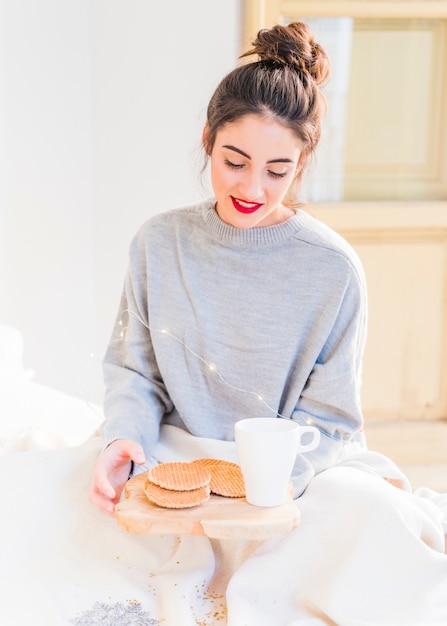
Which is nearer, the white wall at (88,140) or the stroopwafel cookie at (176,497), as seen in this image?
the stroopwafel cookie at (176,497)

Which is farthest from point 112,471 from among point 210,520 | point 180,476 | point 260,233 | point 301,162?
point 301,162

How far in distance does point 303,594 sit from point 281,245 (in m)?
0.59

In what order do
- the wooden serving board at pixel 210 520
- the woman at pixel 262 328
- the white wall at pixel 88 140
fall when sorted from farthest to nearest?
the white wall at pixel 88 140 < the woman at pixel 262 328 < the wooden serving board at pixel 210 520

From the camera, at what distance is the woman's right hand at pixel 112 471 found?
1364 mm

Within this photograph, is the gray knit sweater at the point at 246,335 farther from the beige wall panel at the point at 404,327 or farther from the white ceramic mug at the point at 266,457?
the beige wall panel at the point at 404,327


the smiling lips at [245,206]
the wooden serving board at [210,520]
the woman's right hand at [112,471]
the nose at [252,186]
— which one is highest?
the nose at [252,186]

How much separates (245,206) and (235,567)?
0.57m

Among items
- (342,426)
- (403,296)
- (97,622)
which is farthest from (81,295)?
(97,622)

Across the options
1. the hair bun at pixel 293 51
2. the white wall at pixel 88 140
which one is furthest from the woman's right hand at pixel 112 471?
the white wall at pixel 88 140

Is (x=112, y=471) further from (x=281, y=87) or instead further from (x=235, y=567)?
(x=281, y=87)

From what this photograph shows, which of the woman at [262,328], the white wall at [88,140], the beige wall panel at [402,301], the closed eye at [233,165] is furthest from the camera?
the beige wall panel at [402,301]

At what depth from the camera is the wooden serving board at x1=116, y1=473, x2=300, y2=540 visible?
1.19 metres

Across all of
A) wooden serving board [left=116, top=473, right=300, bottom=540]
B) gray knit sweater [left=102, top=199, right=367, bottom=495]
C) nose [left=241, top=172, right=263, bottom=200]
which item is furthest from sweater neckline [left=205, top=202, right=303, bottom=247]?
wooden serving board [left=116, top=473, right=300, bottom=540]

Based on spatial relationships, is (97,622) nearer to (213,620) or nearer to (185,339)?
(213,620)
